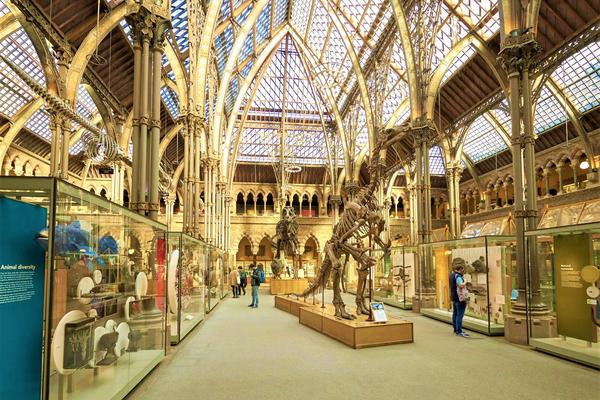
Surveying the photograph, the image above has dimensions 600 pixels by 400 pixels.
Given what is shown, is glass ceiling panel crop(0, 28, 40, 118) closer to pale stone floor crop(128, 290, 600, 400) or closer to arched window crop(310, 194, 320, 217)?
pale stone floor crop(128, 290, 600, 400)

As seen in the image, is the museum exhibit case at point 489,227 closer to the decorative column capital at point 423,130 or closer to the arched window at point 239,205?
the decorative column capital at point 423,130

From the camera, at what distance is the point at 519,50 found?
32.1 ft

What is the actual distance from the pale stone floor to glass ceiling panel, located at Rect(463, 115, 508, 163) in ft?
77.7

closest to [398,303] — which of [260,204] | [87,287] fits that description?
[87,287]

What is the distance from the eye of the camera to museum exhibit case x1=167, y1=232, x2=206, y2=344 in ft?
26.6

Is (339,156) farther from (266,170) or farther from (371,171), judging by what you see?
(371,171)

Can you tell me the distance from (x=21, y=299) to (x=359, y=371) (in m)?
4.68

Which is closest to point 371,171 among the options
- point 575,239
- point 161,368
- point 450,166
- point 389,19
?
point 575,239

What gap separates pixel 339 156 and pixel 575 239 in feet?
108

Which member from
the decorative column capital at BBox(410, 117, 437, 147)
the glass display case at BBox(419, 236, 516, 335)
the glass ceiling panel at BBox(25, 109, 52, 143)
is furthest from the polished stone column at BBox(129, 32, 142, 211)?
the glass ceiling panel at BBox(25, 109, 52, 143)

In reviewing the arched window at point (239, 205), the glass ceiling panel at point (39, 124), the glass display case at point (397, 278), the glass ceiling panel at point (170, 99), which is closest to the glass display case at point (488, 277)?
the glass display case at point (397, 278)

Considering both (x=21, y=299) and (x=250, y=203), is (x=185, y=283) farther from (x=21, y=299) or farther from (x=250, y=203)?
(x=250, y=203)

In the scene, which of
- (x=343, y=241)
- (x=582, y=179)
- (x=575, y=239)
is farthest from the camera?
(x=582, y=179)

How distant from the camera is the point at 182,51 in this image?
23078 millimetres
